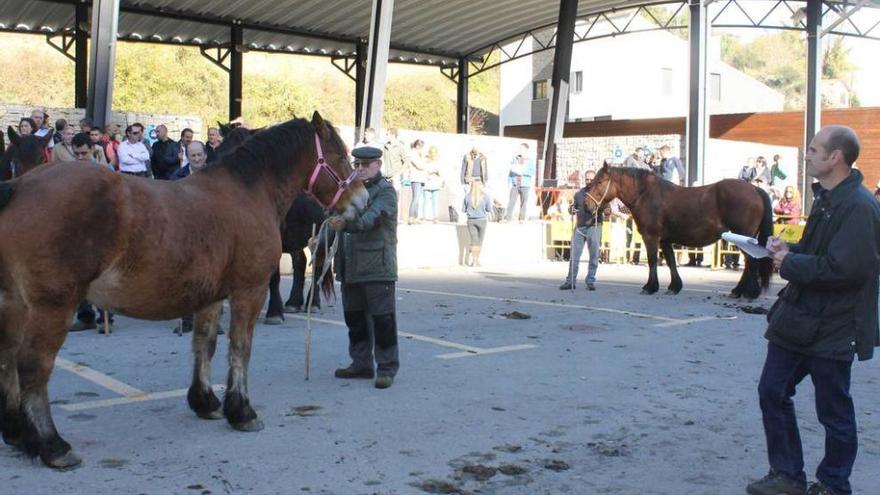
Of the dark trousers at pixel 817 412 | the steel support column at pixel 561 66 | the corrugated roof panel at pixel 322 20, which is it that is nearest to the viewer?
the dark trousers at pixel 817 412

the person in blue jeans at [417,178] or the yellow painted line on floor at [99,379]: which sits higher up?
the person in blue jeans at [417,178]

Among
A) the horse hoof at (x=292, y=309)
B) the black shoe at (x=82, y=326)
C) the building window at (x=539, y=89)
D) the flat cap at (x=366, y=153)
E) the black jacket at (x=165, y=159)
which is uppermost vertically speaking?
the building window at (x=539, y=89)

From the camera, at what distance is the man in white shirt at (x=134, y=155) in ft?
41.9

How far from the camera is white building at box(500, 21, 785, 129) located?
51375 millimetres

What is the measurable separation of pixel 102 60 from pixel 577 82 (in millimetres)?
39885

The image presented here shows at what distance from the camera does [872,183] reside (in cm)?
3070

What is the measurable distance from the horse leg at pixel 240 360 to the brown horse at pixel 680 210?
900cm

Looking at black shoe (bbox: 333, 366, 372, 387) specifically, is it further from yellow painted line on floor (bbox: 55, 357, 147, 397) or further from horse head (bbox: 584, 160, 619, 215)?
horse head (bbox: 584, 160, 619, 215)

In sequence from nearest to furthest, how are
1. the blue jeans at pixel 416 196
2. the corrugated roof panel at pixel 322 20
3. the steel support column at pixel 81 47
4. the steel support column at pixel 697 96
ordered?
the blue jeans at pixel 416 196
the steel support column at pixel 697 96
the steel support column at pixel 81 47
the corrugated roof panel at pixel 322 20

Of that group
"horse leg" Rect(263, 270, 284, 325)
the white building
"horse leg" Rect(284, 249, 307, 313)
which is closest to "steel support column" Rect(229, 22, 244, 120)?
"horse leg" Rect(284, 249, 307, 313)

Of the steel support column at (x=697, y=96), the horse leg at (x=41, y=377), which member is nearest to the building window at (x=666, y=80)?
the steel support column at (x=697, y=96)

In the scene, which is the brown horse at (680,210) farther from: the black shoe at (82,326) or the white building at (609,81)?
the white building at (609,81)

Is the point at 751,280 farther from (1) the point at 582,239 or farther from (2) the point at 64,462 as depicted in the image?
(2) the point at 64,462

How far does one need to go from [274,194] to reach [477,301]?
21.7 ft
